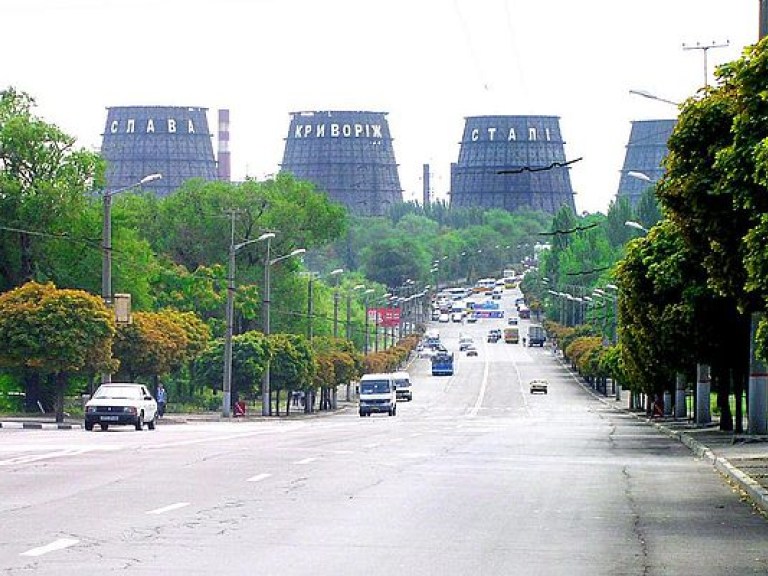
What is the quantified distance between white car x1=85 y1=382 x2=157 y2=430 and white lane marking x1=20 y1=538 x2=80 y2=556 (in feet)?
110

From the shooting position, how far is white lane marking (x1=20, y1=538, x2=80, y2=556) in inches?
617

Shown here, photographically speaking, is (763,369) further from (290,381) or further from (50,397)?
(290,381)

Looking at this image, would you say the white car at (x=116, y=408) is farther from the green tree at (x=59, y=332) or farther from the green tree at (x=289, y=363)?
the green tree at (x=289, y=363)

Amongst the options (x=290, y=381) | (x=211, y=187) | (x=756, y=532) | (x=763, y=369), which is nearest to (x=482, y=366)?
(x=211, y=187)

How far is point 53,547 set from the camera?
16.2 meters

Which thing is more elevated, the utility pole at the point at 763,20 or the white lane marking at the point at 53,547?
the utility pole at the point at 763,20

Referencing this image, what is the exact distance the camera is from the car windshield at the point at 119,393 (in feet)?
167

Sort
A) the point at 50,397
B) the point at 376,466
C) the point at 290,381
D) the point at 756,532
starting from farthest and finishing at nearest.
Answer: the point at 290,381
the point at 50,397
the point at 376,466
the point at 756,532

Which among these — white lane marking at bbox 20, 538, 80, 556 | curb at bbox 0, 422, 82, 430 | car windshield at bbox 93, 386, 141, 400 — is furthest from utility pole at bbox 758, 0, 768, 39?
curb at bbox 0, 422, 82, 430

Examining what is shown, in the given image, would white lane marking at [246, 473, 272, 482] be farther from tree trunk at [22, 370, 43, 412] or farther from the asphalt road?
tree trunk at [22, 370, 43, 412]

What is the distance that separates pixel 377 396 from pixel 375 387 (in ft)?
1.84

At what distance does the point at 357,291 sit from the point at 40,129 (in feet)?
296

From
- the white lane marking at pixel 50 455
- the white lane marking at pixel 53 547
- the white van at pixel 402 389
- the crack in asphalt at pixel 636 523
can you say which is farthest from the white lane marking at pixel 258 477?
the white van at pixel 402 389

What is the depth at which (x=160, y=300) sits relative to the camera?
112 meters
